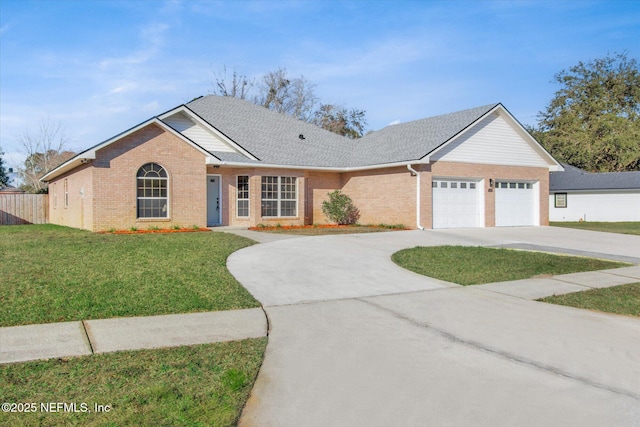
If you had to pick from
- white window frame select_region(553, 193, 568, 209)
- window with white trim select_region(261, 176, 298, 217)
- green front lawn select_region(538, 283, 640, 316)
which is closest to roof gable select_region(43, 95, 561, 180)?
window with white trim select_region(261, 176, 298, 217)

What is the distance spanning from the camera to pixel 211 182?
71.4 ft

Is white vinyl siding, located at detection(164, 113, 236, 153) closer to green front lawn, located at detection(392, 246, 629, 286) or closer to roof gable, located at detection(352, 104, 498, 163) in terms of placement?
roof gable, located at detection(352, 104, 498, 163)

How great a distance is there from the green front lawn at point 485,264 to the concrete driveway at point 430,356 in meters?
0.98

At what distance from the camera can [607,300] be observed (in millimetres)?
8492

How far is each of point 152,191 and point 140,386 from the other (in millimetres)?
15842

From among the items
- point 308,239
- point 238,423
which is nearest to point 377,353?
point 238,423

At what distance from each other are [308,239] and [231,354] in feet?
35.9

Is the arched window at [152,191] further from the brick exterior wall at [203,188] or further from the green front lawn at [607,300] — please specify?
the green front lawn at [607,300]

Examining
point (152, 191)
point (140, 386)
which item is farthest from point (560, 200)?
point (140, 386)

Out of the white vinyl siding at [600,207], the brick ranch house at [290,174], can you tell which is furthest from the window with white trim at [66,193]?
the white vinyl siding at [600,207]

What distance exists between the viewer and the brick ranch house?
19016 mm

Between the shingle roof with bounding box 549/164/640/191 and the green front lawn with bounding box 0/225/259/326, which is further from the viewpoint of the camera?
the shingle roof with bounding box 549/164/640/191

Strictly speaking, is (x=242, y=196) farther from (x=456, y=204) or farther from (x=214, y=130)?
(x=456, y=204)

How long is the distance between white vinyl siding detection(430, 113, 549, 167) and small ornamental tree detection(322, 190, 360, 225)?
477cm
